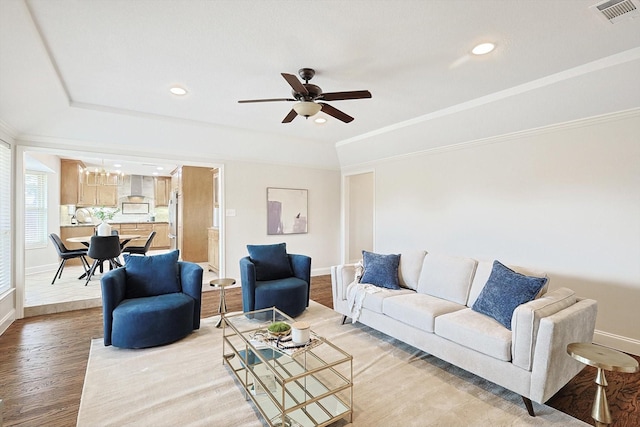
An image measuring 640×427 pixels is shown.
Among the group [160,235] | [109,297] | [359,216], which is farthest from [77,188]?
[359,216]

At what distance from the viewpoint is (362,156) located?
575 centimetres

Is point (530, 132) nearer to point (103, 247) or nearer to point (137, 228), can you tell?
point (103, 247)

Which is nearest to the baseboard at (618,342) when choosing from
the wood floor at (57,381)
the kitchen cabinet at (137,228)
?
the wood floor at (57,381)

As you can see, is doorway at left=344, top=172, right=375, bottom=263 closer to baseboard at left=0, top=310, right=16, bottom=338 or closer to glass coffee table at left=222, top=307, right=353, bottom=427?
glass coffee table at left=222, top=307, right=353, bottom=427

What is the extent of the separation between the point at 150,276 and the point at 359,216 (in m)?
4.88

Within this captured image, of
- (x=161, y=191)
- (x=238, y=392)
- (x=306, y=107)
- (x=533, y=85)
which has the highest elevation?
(x=533, y=85)

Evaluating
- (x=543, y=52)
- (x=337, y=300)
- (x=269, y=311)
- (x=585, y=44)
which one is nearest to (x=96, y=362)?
(x=269, y=311)

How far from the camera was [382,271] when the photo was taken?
3.48 m

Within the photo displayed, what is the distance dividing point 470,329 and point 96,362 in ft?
10.6

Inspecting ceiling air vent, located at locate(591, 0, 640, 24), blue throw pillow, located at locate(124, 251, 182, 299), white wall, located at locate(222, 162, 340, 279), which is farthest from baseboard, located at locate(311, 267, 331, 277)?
ceiling air vent, located at locate(591, 0, 640, 24)

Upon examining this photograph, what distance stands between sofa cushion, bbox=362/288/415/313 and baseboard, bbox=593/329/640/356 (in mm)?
1922

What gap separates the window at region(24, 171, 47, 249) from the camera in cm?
604

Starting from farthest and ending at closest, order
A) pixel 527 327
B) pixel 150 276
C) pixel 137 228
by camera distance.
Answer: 1. pixel 137 228
2. pixel 150 276
3. pixel 527 327

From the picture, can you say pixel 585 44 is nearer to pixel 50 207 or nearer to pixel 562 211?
pixel 562 211
